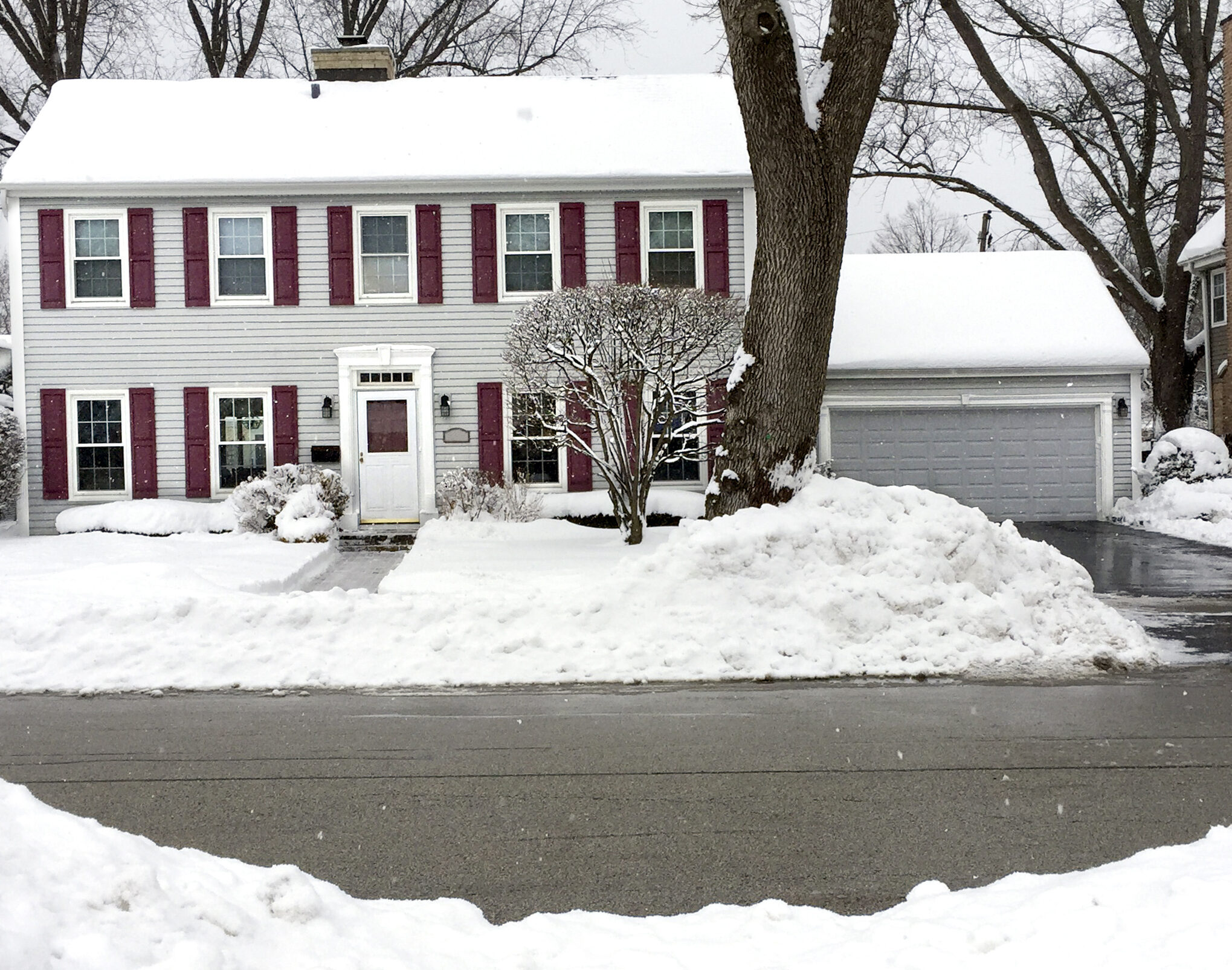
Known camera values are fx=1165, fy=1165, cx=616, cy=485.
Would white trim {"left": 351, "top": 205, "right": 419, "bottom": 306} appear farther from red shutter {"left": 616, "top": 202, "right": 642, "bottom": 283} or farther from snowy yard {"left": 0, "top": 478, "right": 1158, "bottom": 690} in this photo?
snowy yard {"left": 0, "top": 478, "right": 1158, "bottom": 690}

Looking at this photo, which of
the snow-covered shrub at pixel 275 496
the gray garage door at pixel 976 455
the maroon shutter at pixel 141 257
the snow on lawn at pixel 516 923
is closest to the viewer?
the snow on lawn at pixel 516 923

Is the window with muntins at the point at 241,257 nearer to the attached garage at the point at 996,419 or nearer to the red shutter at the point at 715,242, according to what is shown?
the red shutter at the point at 715,242

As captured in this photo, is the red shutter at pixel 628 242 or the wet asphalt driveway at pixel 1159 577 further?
the red shutter at pixel 628 242

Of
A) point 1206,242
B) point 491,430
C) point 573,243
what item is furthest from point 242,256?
point 1206,242

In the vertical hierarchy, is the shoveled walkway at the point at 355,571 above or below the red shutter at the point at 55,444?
below

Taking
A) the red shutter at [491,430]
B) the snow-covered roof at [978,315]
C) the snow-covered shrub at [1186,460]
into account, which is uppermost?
the snow-covered roof at [978,315]

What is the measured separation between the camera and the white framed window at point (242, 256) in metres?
18.9

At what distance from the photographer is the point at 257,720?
6992mm

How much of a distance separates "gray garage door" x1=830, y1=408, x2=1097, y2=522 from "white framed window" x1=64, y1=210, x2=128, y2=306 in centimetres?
1204

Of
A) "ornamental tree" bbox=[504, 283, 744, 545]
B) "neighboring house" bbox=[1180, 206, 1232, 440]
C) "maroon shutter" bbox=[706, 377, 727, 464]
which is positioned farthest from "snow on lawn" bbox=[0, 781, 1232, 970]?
"neighboring house" bbox=[1180, 206, 1232, 440]

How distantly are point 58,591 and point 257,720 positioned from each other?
4485mm

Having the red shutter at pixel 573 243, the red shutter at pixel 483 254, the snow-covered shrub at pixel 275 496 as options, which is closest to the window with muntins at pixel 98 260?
the snow-covered shrub at pixel 275 496

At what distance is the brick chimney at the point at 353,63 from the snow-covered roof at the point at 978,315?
30.6 ft

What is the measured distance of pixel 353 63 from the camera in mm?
21531
